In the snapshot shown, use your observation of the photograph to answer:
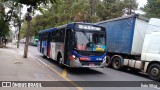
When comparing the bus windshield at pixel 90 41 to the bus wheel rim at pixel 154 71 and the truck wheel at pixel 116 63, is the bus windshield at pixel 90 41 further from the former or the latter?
the truck wheel at pixel 116 63

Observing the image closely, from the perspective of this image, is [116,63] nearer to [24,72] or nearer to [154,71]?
[154,71]

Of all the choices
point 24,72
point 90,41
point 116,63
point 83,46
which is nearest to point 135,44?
point 116,63

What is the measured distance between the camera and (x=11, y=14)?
4122 centimetres

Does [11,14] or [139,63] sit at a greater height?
[11,14]

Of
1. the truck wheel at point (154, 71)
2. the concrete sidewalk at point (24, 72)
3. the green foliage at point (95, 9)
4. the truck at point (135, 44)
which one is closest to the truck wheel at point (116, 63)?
the truck at point (135, 44)

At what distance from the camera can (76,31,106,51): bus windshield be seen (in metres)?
13.3

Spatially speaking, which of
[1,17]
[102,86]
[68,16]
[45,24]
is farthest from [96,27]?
[45,24]

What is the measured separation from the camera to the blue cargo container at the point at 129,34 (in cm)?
1562

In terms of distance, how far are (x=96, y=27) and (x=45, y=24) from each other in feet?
162

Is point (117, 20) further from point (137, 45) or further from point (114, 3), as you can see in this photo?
point (114, 3)

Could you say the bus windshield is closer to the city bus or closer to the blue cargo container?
the city bus

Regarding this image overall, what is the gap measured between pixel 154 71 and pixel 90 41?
3760 mm

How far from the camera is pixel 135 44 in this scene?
1567 centimetres

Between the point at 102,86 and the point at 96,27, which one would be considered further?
the point at 96,27
